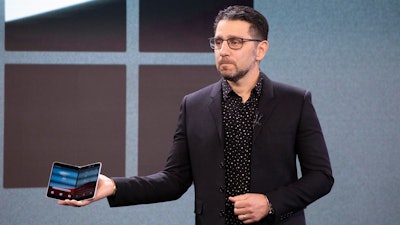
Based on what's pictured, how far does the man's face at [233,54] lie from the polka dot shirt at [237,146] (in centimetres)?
10

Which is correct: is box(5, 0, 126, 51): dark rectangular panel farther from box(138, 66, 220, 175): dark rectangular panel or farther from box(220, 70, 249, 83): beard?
box(220, 70, 249, 83): beard

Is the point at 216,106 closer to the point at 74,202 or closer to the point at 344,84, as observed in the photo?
the point at 74,202

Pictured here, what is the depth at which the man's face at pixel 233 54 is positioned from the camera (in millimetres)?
1862

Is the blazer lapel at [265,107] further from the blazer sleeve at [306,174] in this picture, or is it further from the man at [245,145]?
the blazer sleeve at [306,174]

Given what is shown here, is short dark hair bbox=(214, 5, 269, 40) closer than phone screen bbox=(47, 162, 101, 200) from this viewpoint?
No

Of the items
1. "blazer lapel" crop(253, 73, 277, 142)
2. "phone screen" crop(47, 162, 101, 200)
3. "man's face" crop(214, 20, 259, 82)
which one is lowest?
"phone screen" crop(47, 162, 101, 200)

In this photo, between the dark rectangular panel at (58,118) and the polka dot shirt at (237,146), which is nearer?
the polka dot shirt at (237,146)

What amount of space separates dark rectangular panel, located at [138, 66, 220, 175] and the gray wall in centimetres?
7

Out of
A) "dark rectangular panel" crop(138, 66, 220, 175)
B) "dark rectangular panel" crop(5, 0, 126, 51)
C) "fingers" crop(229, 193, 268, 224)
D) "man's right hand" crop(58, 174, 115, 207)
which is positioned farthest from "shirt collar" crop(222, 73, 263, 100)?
"dark rectangular panel" crop(5, 0, 126, 51)

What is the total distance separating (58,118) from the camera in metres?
3.46

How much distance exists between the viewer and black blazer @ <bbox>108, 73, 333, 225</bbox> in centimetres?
183

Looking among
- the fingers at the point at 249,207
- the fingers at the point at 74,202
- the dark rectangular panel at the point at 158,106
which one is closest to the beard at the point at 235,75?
the fingers at the point at 249,207

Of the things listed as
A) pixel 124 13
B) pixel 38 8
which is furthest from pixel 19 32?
pixel 124 13

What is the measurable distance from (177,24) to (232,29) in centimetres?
174
